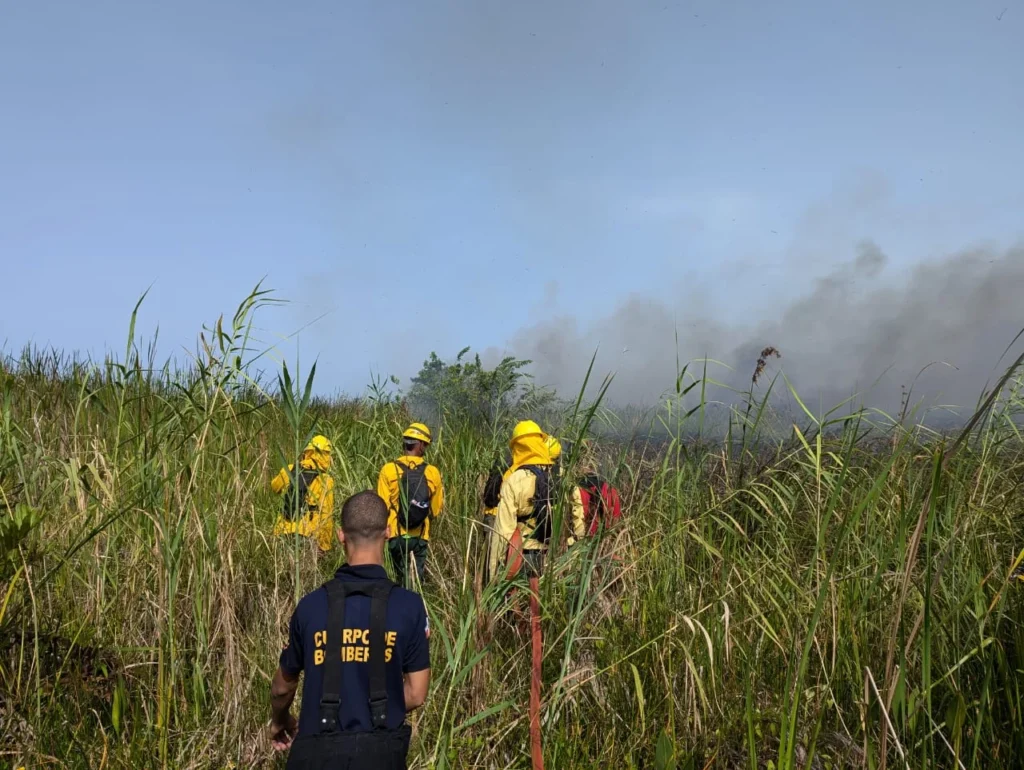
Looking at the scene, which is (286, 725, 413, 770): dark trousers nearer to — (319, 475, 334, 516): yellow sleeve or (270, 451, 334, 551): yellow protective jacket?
(270, 451, 334, 551): yellow protective jacket

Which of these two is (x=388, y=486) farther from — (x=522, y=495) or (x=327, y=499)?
(x=522, y=495)

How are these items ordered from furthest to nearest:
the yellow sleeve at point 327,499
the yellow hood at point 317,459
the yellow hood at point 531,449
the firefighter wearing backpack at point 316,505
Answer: the yellow hood at point 531,449 → the yellow hood at point 317,459 → the yellow sleeve at point 327,499 → the firefighter wearing backpack at point 316,505

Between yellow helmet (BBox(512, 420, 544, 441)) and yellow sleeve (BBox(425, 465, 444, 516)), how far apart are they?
89 centimetres

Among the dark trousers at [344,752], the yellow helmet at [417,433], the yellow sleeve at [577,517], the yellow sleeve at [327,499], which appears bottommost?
the dark trousers at [344,752]

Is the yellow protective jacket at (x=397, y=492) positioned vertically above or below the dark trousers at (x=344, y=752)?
above

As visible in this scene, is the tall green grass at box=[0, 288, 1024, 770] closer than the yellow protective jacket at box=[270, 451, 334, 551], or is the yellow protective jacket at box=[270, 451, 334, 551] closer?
the tall green grass at box=[0, 288, 1024, 770]

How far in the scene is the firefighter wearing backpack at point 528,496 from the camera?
12.3 feet

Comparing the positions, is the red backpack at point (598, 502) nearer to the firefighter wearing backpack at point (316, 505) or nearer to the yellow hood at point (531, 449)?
the yellow hood at point (531, 449)

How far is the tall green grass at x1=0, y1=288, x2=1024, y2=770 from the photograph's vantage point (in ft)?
8.46

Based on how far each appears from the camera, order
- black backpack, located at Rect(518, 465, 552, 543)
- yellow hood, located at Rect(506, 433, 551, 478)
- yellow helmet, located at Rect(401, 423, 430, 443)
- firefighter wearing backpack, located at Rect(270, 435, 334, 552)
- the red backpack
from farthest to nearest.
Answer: yellow helmet, located at Rect(401, 423, 430, 443) → yellow hood, located at Rect(506, 433, 551, 478) → firefighter wearing backpack, located at Rect(270, 435, 334, 552) → black backpack, located at Rect(518, 465, 552, 543) → the red backpack

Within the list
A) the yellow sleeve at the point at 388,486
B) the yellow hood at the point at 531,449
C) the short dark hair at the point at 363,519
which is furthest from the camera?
the yellow sleeve at the point at 388,486

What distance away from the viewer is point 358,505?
8.46 feet

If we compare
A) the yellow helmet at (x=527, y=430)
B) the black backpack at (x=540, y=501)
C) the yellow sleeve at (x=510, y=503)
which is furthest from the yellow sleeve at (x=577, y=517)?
the yellow helmet at (x=527, y=430)

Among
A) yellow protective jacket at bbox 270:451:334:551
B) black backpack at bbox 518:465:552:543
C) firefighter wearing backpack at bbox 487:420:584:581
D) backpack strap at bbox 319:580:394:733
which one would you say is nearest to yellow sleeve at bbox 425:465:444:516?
firefighter wearing backpack at bbox 487:420:584:581
